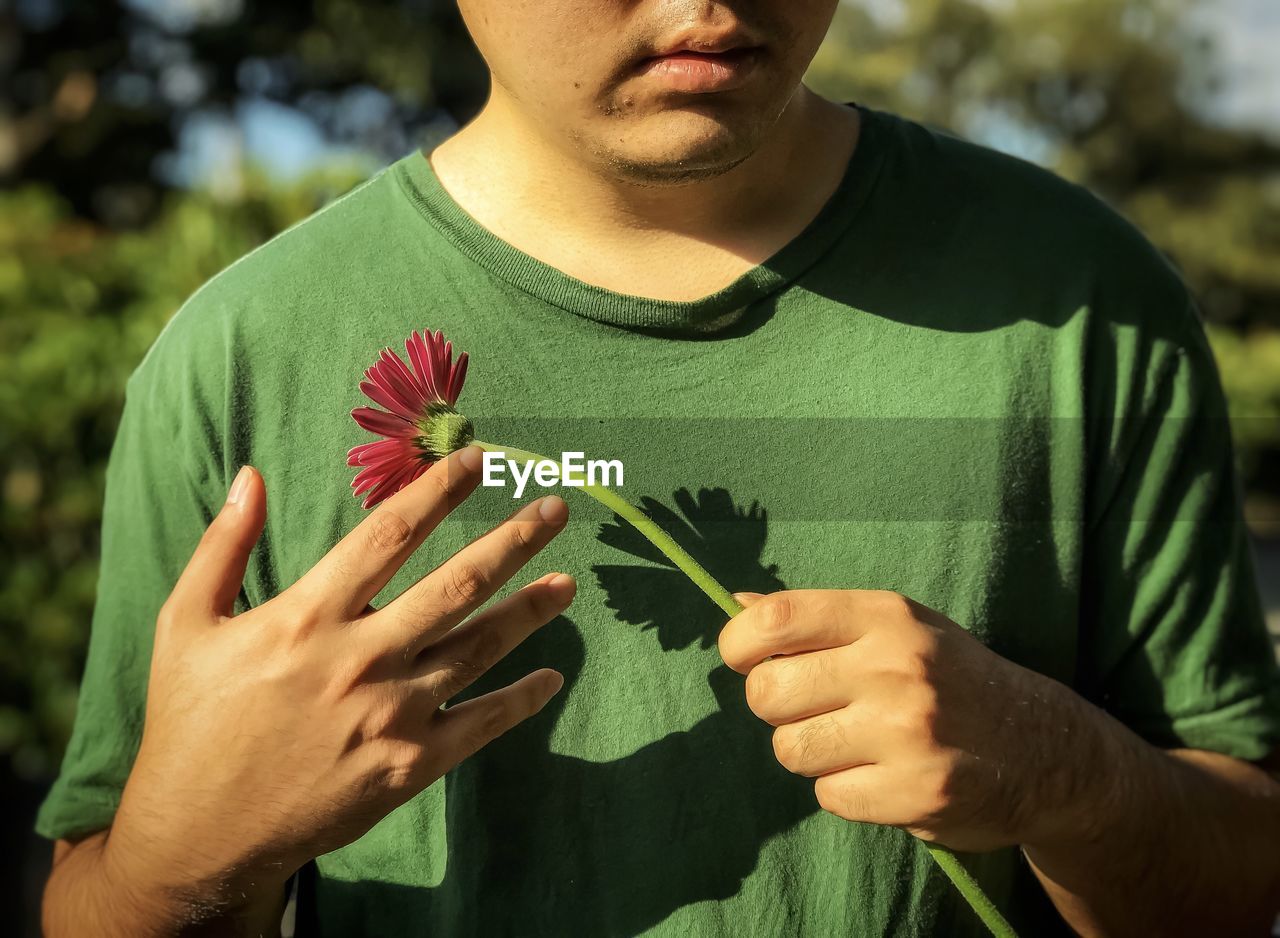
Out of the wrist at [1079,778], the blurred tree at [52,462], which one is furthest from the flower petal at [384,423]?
the blurred tree at [52,462]

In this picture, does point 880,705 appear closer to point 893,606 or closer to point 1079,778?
point 893,606

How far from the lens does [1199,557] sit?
5.72 ft

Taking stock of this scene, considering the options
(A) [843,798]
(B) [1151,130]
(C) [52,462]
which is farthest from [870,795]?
(B) [1151,130]

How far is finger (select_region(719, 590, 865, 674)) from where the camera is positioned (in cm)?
135

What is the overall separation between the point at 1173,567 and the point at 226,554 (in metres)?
1.16

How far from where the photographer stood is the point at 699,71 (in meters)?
1.47

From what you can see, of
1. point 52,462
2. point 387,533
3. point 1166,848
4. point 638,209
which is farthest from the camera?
point 52,462

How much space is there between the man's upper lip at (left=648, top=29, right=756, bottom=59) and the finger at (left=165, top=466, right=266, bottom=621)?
2.10ft

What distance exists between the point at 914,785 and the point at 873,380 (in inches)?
22.4

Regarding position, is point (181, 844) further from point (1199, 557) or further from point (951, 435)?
point (1199, 557)

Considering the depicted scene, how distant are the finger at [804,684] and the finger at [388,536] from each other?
363 millimetres

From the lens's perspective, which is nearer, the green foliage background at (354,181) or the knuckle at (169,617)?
the knuckle at (169,617)

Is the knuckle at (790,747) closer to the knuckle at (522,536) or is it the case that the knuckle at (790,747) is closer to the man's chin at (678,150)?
the knuckle at (522,536)

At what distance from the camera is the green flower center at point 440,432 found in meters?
1.42
